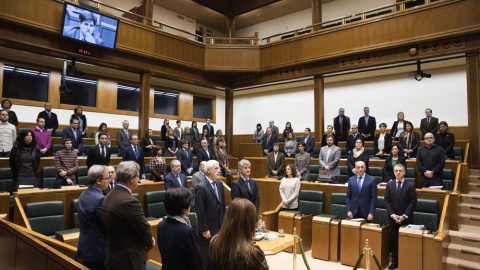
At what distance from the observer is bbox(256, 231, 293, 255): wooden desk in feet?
8.67

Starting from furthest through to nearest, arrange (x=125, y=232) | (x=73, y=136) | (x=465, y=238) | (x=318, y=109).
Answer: (x=318, y=109) → (x=73, y=136) → (x=465, y=238) → (x=125, y=232)

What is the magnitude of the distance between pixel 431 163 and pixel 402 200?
3.49 feet

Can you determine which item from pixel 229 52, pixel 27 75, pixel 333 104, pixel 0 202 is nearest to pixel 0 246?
pixel 0 202

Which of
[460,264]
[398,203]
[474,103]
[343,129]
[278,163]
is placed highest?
[474,103]

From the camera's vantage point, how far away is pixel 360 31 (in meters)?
6.96

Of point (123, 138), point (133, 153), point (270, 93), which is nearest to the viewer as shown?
point (133, 153)

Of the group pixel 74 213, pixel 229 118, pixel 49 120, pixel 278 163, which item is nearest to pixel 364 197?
pixel 278 163

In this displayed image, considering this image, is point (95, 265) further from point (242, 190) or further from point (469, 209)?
point (469, 209)

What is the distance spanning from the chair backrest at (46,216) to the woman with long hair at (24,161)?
2.89ft

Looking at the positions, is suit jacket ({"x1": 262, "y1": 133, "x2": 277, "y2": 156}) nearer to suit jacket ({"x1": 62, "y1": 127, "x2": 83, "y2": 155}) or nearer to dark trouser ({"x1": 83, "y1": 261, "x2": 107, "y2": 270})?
suit jacket ({"x1": 62, "y1": 127, "x2": 83, "y2": 155})

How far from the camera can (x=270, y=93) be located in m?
10.1

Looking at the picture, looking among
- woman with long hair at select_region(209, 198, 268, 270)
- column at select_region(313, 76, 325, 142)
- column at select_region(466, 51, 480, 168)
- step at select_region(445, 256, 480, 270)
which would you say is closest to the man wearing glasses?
step at select_region(445, 256, 480, 270)

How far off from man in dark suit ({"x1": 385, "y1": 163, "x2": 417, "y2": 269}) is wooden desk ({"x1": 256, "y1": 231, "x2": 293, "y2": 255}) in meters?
1.36

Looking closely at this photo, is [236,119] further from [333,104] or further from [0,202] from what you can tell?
[0,202]
